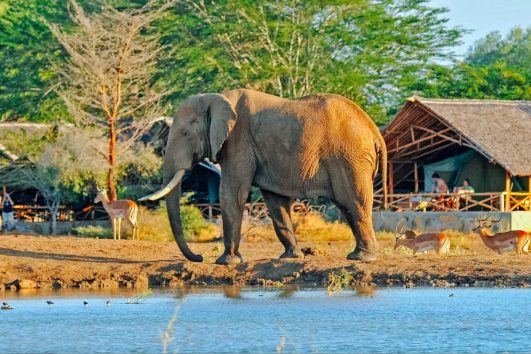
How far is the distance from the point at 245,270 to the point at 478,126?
1616 centimetres

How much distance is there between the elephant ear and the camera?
21.2m

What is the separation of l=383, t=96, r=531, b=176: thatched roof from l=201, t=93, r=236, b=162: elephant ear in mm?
14557

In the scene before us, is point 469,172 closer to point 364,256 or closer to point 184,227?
point 184,227

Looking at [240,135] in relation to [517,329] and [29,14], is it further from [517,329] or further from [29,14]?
[29,14]

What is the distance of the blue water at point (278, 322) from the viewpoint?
14.9 metres

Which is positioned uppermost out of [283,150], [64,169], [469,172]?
[469,172]

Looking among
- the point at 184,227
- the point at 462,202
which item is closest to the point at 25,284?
the point at 184,227

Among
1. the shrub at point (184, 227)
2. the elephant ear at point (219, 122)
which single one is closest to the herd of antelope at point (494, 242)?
the elephant ear at point (219, 122)

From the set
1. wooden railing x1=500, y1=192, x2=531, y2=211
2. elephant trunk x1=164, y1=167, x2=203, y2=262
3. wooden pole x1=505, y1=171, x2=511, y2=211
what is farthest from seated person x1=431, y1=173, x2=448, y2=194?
elephant trunk x1=164, y1=167, x2=203, y2=262

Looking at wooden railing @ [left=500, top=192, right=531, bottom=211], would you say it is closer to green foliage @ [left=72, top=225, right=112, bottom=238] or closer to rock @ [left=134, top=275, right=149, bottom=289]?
green foliage @ [left=72, top=225, right=112, bottom=238]

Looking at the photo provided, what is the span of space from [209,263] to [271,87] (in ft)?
80.8

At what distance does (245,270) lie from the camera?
864 inches

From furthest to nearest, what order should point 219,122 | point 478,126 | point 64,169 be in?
point 478,126
point 64,169
point 219,122

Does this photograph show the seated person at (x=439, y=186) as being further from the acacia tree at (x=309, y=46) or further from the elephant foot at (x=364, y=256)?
the elephant foot at (x=364, y=256)
